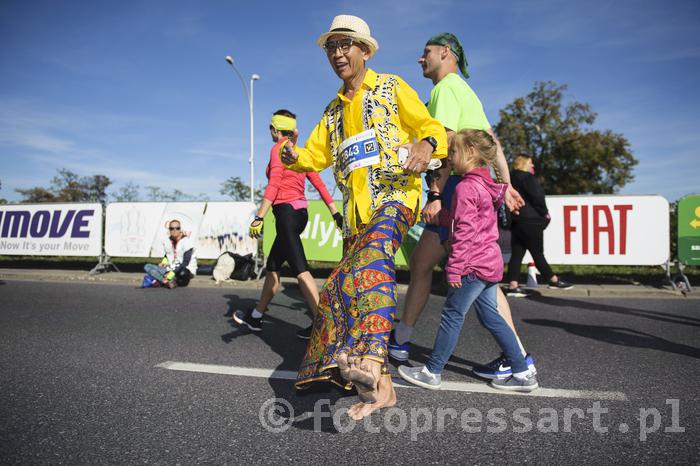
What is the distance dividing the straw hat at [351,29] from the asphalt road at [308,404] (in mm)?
1925

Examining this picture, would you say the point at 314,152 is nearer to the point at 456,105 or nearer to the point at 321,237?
the point at 456,105

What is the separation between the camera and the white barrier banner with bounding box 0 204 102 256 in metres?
10.0

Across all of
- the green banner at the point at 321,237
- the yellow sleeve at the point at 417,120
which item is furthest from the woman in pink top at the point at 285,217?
the green banner at the point at 321,237

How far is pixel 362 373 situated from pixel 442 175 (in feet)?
5.12

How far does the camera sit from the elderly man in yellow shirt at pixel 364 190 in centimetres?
201

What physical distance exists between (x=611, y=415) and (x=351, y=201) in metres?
1.80

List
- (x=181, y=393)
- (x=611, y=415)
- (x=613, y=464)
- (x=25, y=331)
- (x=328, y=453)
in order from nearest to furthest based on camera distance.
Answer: (x=613, y=464) < (x=328, y=453) < (x=611, y=415) < (x=181, y=393) < (x=25, y=331)

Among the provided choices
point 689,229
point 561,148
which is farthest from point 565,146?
point 689,229

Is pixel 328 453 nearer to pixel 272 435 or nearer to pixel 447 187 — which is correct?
pixel 272 435

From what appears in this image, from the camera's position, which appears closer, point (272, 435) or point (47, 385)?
point (272, 435)

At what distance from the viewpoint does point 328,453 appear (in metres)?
2.02

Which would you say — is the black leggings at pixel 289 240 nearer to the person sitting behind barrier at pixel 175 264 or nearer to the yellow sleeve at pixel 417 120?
the yellow sleeve at pixel 417 120

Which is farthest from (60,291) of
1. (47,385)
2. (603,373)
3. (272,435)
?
(603,373)

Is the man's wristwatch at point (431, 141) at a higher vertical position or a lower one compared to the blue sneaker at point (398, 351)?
higher
